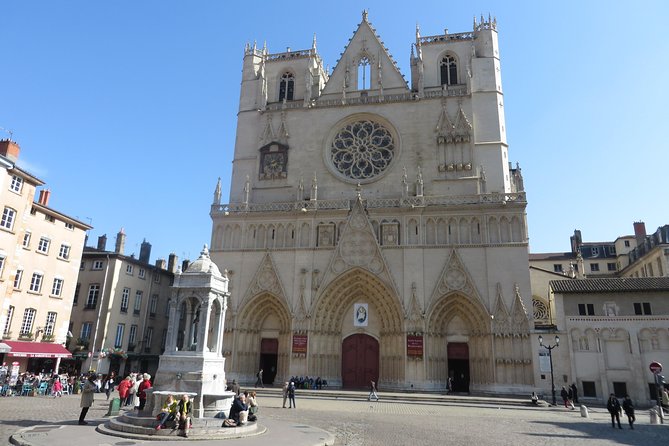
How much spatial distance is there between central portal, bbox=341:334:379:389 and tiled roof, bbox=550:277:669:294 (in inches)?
489

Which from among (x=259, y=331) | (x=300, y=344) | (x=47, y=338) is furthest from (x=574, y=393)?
(x=47, y=338)

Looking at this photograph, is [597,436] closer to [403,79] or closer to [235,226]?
[235,226]

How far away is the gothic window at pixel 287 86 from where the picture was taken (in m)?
40.2

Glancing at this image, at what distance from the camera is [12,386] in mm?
23156

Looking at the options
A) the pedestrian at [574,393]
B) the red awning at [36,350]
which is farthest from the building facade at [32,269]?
the pedestrian at [574,393]

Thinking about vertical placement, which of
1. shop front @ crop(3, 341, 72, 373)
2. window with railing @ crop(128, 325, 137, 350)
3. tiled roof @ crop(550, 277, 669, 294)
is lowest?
shop front @ crop(3, 341, 72, 373)

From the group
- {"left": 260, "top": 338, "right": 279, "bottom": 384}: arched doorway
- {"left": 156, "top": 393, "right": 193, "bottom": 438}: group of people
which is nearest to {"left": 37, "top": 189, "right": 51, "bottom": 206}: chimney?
{"left": 260, "top": 338, "right": 279, "bottom": 384}: arched doorway

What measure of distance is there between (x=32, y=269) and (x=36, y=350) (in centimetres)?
483

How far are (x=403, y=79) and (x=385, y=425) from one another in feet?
93.4

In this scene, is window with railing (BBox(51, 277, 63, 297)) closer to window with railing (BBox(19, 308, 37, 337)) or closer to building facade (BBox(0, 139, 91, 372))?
→ building facade (BBox(0, 139, 91, 372))

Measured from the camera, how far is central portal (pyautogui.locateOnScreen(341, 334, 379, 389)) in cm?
3148

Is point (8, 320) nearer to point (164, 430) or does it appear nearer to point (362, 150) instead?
point (164, 430)

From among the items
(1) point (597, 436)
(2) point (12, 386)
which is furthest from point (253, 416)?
(2) point (12, 386)

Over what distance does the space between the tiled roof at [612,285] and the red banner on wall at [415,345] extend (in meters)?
9.18
